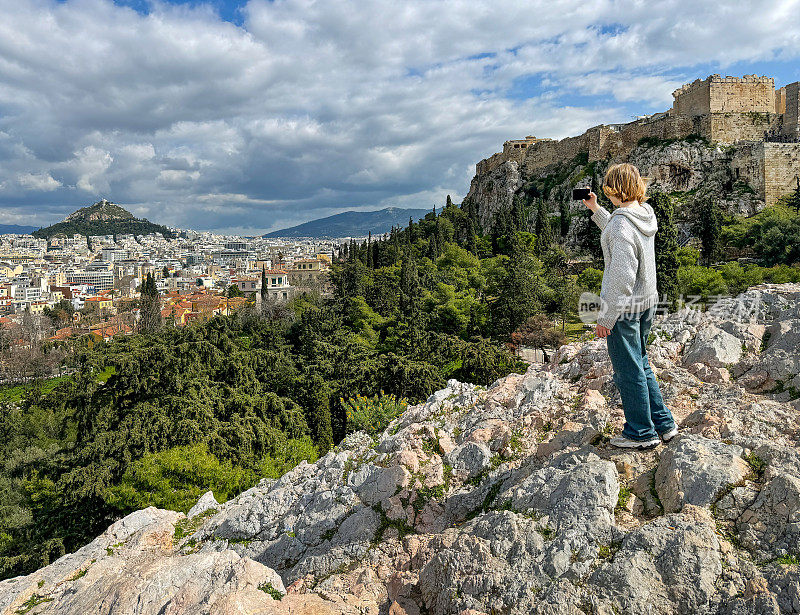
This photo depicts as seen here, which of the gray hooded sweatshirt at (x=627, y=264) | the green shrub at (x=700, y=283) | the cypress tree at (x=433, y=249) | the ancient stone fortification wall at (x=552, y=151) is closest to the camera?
the gray hooded sweatshirt at (x=627, y=264)

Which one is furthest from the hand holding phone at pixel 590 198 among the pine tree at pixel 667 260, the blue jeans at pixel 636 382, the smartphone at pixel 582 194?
the pine tree at pixel 667 260

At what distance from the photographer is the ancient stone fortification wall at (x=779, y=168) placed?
104 ft

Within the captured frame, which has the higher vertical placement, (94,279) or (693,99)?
(693,99)

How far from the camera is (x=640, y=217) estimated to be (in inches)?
140

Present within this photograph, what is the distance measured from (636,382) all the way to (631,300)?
607mm

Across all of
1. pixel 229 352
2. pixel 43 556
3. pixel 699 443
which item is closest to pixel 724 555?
pixel 699 443

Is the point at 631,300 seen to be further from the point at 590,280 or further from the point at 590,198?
the point at 590,280

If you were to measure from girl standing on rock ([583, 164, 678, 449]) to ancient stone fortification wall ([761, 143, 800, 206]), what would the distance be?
36373mm

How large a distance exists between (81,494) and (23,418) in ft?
52.9

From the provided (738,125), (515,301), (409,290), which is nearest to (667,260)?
(515,301)

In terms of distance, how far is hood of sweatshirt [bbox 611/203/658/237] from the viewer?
3.53 m

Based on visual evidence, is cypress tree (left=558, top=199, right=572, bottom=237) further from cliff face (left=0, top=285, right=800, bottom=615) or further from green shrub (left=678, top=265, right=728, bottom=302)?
cliff face (left=0, top=285, right=800, bottom=615)

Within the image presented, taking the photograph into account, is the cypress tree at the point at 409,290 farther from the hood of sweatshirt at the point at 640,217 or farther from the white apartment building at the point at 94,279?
the white apartment building at the point at 94,279

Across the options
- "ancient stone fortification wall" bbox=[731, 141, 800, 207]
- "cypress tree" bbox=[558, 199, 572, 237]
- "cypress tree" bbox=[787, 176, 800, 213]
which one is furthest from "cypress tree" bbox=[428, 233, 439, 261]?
"cypress tree" bbox=[787, 176, 800, 213]
